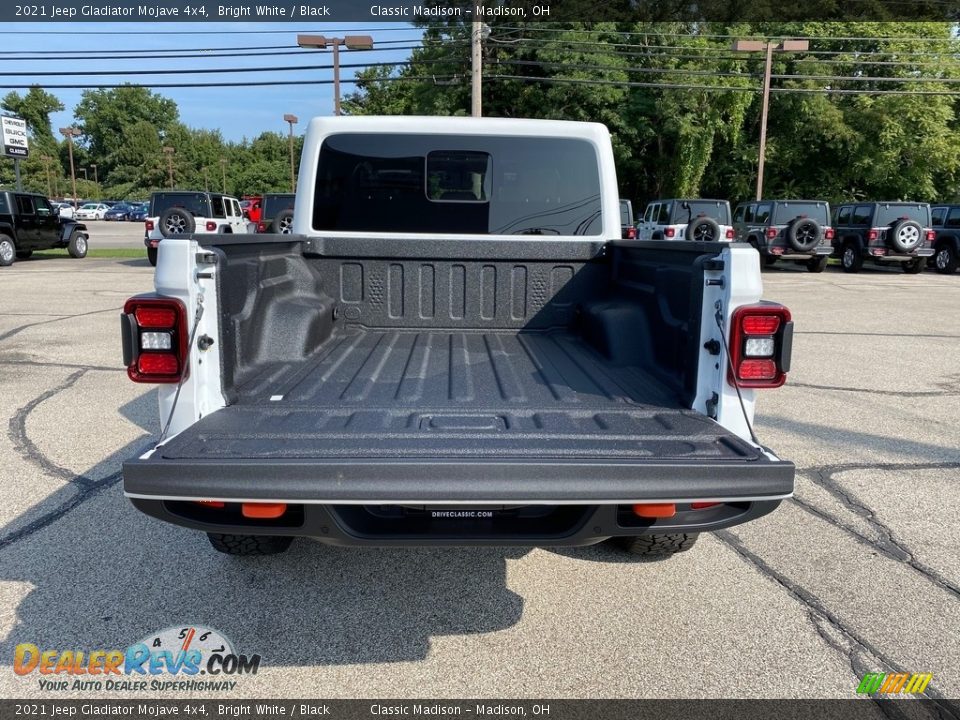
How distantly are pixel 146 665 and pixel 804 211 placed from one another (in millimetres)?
20032

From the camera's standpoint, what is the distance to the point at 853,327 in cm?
1055

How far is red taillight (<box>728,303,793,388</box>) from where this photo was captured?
251 cm

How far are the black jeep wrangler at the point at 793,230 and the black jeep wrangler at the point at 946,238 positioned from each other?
339cm

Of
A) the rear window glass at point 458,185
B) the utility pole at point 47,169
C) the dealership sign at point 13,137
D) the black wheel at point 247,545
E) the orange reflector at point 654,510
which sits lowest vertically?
the black wheel at point 247,545

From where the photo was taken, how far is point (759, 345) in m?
2.54

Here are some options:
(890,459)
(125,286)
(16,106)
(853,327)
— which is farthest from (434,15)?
(16,106)

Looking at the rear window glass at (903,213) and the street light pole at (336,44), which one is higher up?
the street light pole at (336,44)

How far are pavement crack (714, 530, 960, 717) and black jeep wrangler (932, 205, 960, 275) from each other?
2046 centimetres

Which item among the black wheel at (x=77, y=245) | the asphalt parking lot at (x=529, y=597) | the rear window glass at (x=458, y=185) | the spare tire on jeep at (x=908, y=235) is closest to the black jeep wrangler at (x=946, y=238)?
the spare tire on jeep at (x=908, y=235)

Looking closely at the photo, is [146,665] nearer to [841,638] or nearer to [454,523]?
[454,523]

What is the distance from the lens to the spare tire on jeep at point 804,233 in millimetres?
18562

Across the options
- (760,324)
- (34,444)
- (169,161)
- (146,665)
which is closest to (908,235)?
(760,324)

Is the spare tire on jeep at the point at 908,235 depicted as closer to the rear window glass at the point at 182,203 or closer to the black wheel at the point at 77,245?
the rear window glass at the point at 182,203

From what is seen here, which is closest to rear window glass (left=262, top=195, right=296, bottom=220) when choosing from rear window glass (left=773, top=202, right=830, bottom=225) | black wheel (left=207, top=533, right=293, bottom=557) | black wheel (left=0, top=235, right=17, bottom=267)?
black wheel (left=0, top=235, right=17, bottom=267)
